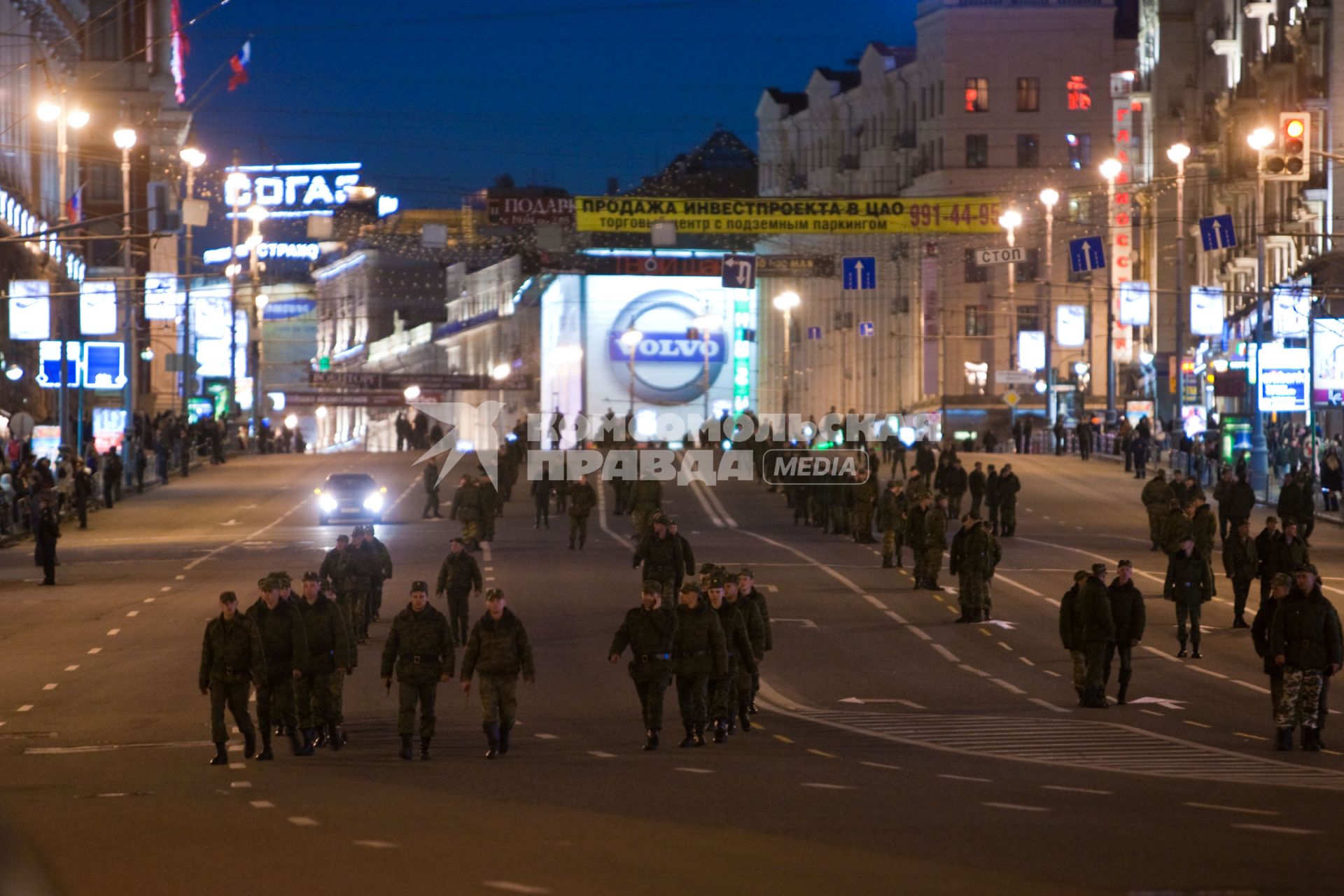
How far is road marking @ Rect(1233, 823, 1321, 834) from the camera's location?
11.4m

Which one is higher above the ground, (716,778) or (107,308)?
(107,308)

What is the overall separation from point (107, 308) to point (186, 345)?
9.80 meters

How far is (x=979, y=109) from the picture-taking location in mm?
91125

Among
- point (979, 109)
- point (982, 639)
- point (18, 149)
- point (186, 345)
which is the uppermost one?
point (979, 109)

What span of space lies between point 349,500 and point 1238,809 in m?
32.0

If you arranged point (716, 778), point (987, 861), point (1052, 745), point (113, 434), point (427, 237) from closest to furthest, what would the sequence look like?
1. point (987, 861)
2. point (716, 778)
3. point (1052, 745)
4. point (113, 434)
5. point (427, 237)

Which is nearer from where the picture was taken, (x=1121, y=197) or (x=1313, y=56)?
(x=1313, y=56)

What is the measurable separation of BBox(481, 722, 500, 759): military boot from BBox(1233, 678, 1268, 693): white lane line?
8.99 metres

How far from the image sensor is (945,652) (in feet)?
76.6

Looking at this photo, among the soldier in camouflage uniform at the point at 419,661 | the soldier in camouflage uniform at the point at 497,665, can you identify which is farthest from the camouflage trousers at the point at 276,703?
the soldier in camouflage uniform at the point at 497,665

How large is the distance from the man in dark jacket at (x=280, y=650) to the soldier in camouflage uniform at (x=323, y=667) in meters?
0.15

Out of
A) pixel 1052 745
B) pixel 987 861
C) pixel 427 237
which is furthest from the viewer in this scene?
pixel 427 237

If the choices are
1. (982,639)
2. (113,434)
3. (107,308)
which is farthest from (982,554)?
(107,308)

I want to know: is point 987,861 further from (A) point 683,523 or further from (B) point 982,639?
(A) point 683,523
